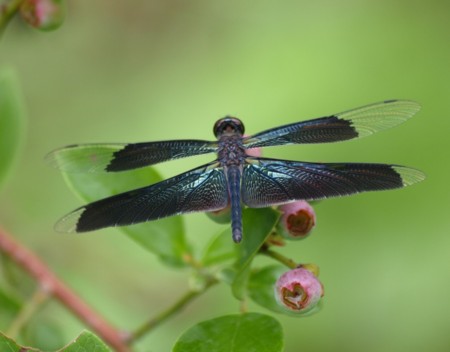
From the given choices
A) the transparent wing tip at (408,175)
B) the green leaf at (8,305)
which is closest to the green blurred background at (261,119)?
the green leaf at (8,305)

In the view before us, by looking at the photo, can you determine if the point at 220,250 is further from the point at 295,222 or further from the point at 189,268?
the point at 295,222

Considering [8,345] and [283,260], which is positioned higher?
[283,260]

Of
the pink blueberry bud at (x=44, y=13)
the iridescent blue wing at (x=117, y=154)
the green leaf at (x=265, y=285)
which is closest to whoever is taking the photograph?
the green leaf at (x=265, y=285)

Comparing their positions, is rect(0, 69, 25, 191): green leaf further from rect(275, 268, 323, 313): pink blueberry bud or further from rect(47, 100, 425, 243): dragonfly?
rect(275, 268, 323, 313): pink blueberry bud

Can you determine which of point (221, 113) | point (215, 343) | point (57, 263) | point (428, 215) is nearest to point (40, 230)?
point (57, 263)

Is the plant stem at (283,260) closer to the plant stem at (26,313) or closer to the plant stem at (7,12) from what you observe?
the plant stem at (26,313)

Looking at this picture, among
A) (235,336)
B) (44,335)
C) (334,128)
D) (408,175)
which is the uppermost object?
(334,128)

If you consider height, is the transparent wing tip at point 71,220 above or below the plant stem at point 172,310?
above

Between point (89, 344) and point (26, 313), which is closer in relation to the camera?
point (89, 344)

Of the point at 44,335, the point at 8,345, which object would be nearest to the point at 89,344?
the point at 8,345
